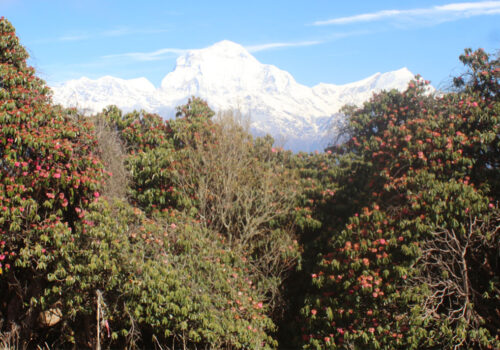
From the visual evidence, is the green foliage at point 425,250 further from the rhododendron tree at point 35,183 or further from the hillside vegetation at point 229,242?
the rhododendron tree at point 35,183

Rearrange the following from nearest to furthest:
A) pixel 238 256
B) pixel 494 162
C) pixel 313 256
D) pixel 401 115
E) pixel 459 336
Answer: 1. pixel 459 336
2. pixel 494 162
3. pixel 238 256
4. pixel 313 256
5. pixel 401 115

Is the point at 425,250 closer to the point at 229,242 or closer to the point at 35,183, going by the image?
the point at 229,242

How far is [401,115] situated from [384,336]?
13111mm

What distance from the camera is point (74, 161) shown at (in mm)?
12211

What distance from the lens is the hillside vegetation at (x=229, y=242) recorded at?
11.5 meters

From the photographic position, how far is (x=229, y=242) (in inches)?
623

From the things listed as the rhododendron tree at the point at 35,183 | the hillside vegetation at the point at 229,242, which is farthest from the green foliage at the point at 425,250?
the rhododendron tree at the point at 35,183

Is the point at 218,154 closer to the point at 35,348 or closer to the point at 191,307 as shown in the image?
the point at 191,307

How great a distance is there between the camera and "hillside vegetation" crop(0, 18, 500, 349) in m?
11.5

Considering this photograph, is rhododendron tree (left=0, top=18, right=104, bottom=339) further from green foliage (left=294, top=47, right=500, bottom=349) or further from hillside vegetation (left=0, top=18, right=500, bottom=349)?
green foliage (left=294, top=47, right=500, bottom=349)

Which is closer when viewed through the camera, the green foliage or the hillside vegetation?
the green foliage

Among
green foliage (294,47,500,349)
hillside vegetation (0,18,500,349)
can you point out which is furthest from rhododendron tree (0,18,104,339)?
green foliage (294,47,500,349)

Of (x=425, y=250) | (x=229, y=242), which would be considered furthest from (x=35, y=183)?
(x=425, y=250)

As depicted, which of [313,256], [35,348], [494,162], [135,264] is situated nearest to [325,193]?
[313,256]
